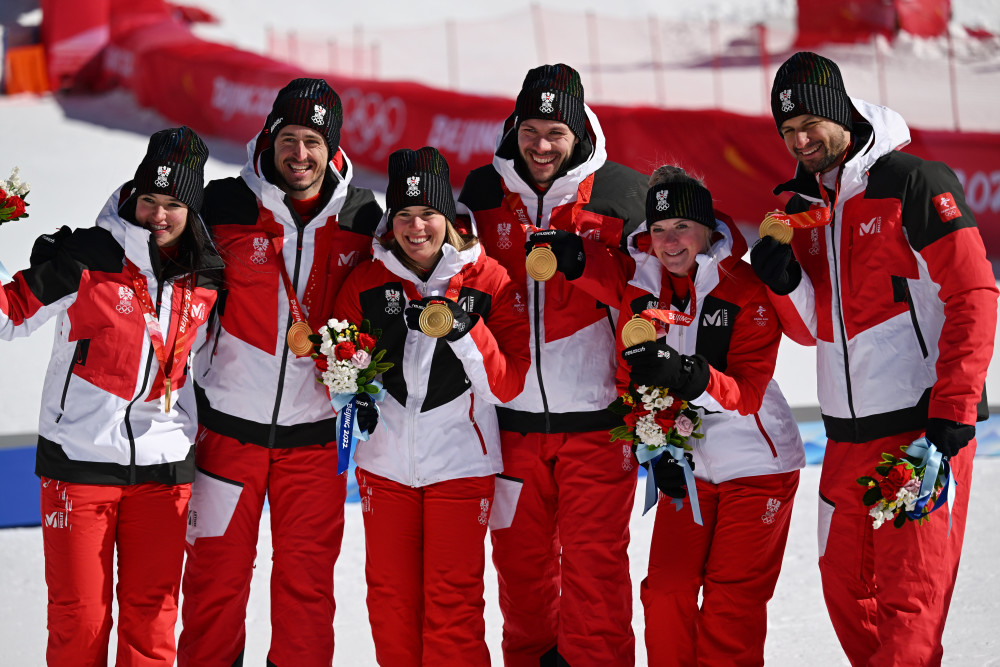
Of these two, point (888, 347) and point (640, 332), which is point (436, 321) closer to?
point (640, 332)

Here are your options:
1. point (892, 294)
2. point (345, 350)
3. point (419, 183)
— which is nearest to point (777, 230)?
point (892, 294)

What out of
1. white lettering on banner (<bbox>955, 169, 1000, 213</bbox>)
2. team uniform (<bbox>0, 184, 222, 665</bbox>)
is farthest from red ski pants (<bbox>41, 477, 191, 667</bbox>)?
white lettering on banner (<bbox>955, 169, 1000, 213</bbox>)

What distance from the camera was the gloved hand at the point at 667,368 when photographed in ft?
10.1

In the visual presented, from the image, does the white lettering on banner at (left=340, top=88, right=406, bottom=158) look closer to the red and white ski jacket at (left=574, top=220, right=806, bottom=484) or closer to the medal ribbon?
the medal ribbon

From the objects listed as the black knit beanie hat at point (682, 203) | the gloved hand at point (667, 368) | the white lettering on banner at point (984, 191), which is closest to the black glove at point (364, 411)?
the gloved hand at point (667, 368)

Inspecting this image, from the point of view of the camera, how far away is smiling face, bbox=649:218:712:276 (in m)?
3.29

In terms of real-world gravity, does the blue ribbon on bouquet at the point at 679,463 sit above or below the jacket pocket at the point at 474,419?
below

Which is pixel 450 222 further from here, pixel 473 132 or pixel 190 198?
pixel 473 132

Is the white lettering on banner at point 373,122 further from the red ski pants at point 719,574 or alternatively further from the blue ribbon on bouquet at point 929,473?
the blue ribbon on bouquet at point 929,473

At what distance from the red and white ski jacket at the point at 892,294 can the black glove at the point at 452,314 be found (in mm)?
977

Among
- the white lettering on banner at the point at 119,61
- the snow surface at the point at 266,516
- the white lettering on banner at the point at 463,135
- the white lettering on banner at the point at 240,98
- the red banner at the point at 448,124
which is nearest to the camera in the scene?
the snow surface at the point at 266,516

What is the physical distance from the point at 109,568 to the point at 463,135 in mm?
9042

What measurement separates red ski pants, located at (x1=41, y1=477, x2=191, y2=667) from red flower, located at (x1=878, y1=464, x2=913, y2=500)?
2.15 meters

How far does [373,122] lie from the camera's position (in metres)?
12.8
